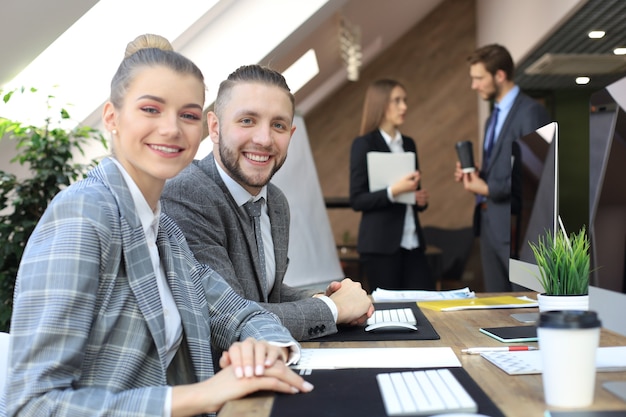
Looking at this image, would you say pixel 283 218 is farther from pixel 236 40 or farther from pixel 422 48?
pixel 422 48

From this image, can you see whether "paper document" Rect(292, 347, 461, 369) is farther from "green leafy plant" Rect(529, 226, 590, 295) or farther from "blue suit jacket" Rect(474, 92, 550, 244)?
"blue suit jacket" Rect(474, 92, 550, 244)

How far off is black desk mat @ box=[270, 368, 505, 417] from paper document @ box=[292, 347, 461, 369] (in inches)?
2.0

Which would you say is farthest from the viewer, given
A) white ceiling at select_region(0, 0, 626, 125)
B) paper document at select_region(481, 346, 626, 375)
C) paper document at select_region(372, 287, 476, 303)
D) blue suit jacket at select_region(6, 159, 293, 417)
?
white ceiling at select_region(0, 0, 626, 125)

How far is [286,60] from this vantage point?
217 inches

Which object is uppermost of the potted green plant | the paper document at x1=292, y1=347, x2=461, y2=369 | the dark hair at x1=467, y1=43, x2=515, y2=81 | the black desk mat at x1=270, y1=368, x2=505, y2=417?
the dark hair at x1=467, y1=43, x2=515, y2=81

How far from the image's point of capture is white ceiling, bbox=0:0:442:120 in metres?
2.53

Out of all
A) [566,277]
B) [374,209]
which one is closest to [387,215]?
[374,209]

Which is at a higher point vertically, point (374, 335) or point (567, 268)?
point (567, 268)

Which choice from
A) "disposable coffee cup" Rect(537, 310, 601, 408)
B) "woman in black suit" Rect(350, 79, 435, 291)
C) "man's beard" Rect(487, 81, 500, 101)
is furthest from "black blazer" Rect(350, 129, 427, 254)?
"disposable coffee cup" Rect(537, 310, 601, 408)

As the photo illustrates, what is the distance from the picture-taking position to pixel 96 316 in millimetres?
1224

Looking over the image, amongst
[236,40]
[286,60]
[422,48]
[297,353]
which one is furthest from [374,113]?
[422,48]

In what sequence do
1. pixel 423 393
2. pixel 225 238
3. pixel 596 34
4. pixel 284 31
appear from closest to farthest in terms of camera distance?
pixel 423 393, pixel 225 238, pixel 284 31, pixel 596 34

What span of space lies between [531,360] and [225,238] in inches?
32.1

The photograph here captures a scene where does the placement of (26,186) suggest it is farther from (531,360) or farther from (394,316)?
(531,360)
